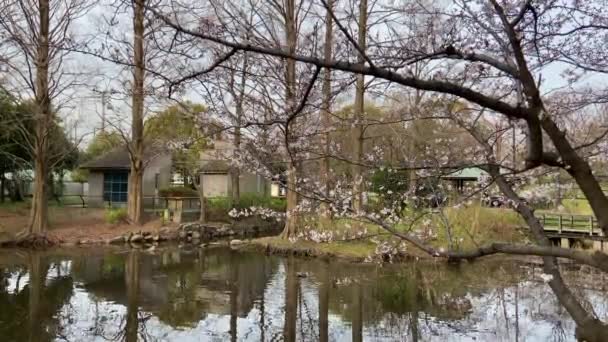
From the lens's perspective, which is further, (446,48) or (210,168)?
(210,168)

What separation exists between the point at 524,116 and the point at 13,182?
77.4 feet

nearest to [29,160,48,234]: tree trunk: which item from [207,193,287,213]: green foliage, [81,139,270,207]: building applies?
[81,139,270,207]: building

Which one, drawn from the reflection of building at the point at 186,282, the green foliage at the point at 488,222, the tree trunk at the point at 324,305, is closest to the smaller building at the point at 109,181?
the reflection of building at the point at 186,282

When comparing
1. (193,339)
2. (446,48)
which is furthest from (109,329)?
(446,48)

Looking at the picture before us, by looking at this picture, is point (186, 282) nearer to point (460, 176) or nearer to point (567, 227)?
point (460, 176)

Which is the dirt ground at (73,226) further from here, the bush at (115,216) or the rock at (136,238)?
the rock at (136,238)

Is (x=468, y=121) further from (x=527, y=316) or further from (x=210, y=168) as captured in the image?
(x=210, y=168)

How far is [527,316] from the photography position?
7.31 m

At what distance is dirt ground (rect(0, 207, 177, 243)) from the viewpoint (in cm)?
1564

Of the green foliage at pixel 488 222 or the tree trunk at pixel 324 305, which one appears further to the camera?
the green foliage at pixel 488 222

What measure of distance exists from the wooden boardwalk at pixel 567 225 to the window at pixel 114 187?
16011 mm

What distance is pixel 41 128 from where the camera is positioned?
51.5ft

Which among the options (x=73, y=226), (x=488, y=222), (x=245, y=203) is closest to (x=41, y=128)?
(x=73, y=226)

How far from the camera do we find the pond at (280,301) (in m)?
6.62
